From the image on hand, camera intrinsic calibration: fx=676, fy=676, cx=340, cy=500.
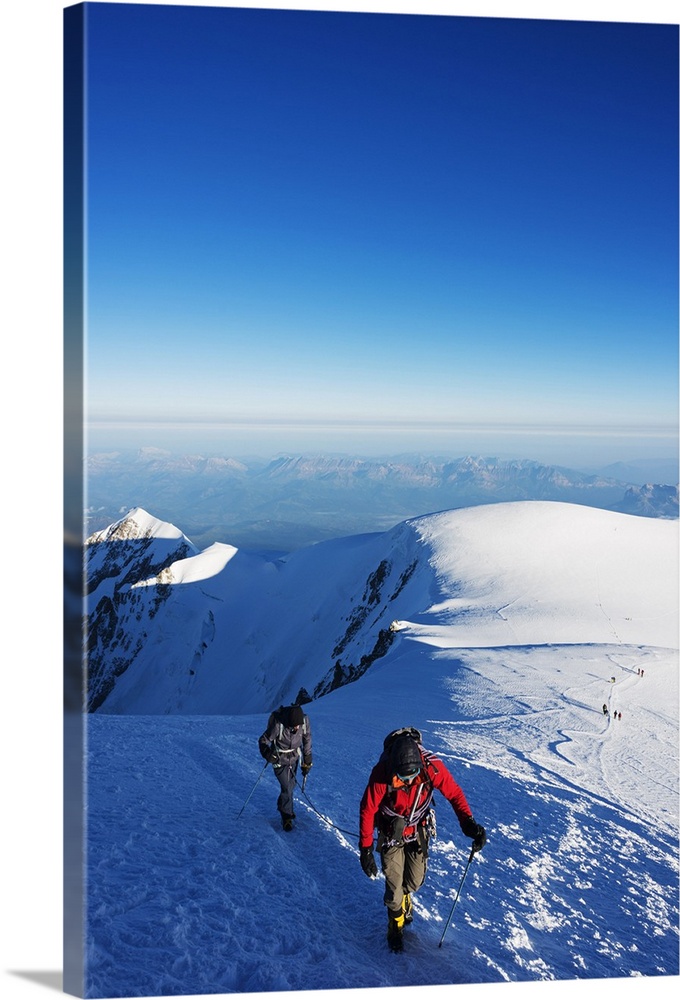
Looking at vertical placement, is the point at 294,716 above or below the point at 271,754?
above

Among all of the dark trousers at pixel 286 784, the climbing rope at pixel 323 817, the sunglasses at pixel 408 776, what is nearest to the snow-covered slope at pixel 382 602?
the climbing rope at pixel 323 817

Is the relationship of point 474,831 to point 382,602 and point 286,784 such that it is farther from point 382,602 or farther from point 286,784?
point 382,602

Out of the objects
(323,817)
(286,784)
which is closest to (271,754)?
(286,784)

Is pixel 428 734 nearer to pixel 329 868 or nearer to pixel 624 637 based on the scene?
pixel 329 868

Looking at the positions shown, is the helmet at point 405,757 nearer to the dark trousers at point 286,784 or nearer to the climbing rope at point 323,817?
the dark trousers at point 286,784

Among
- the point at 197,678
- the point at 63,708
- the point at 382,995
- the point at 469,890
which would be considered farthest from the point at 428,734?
the point at 197,678

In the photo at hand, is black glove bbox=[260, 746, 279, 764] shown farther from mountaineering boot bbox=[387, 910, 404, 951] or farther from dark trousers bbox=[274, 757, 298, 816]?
mountaineering boot bbox=[387, 910, 404, 951]
